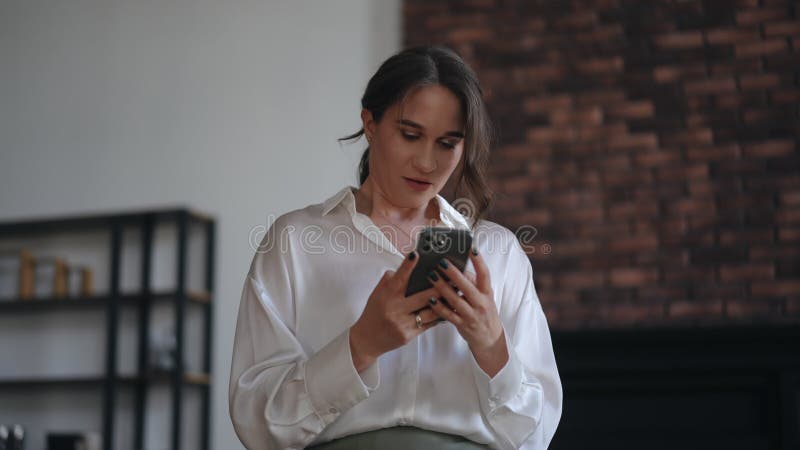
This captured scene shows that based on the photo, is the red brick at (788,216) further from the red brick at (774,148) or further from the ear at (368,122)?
the ear at (368,122)

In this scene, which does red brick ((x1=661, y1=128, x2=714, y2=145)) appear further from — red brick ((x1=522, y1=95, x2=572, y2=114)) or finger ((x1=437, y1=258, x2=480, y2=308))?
finger ((x1=437, y1=258, x2=480, y2=308))

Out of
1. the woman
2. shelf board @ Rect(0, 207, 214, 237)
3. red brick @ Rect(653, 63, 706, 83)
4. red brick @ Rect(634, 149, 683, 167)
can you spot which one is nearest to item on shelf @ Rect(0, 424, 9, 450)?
shelf board @ Rect(0, 207, 214, 237)

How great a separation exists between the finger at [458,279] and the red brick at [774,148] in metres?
3.57

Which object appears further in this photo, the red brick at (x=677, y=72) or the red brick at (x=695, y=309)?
the red brick at (x=677, y=72)

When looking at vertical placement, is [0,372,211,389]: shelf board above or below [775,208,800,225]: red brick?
below

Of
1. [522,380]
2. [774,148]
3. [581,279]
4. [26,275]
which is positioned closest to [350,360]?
[522,380]

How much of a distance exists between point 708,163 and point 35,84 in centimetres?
385

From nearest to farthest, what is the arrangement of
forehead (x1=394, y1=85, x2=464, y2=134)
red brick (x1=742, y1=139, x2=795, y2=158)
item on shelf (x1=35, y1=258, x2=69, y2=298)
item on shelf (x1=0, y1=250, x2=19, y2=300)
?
forehead (x1=394, y1=85, x2=464, y2=134) < red brick (x1=742, y1=139, x2=795, y2=158) < item on shelf (x1=35, y1=258, x2=69, y2=298) < item on shelf (x1=0, y1=250, x2=19, y2=300)

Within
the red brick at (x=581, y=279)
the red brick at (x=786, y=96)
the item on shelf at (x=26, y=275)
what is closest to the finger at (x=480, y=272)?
the red brick at (x=581, y=279)

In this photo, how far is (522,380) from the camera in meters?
1.51

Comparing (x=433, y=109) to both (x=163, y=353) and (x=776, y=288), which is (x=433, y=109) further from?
(x=163, y=353)

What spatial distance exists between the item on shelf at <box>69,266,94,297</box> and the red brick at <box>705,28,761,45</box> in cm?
350

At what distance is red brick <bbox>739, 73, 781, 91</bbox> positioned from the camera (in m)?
4.65

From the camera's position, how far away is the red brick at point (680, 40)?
475 cm
